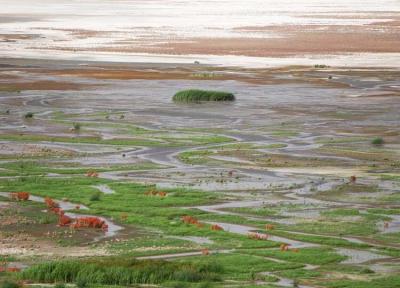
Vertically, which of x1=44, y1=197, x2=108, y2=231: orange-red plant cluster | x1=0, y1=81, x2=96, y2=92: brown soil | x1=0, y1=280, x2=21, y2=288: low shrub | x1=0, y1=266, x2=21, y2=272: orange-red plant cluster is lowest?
x1=0, y1=81, x2=96, y2=92: brown soil

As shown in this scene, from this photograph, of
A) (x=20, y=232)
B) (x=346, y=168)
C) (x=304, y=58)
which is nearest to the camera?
(x=20, y=232)

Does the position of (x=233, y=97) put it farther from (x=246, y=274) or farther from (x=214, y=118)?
(x=246, y=274)

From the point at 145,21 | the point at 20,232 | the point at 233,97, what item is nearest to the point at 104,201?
the point at 20,232

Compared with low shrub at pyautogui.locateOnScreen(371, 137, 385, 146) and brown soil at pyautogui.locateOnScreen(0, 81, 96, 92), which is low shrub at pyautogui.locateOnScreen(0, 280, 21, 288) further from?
brown soil at pyautogui.locateOnScreen(0, 81, 96, 92)

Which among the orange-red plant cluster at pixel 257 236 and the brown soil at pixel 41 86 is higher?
the orange-red plant cluster at pixel 257 236

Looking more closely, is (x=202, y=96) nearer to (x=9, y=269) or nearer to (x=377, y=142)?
(x=377, y=142)

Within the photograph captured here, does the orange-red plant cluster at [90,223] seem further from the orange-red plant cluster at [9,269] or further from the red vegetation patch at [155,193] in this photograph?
the orange-red plant cluster at [9,269]

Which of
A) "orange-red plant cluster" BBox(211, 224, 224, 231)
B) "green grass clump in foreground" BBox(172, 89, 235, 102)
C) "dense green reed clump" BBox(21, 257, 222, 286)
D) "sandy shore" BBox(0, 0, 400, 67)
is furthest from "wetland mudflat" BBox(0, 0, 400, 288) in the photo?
"sandy shore" BBox(0, 0, 400, 67)

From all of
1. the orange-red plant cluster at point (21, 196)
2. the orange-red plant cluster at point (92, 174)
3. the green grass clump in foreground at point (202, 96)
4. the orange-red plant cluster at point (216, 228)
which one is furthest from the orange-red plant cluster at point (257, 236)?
the green grass clump in foreground at point (202, 96)
